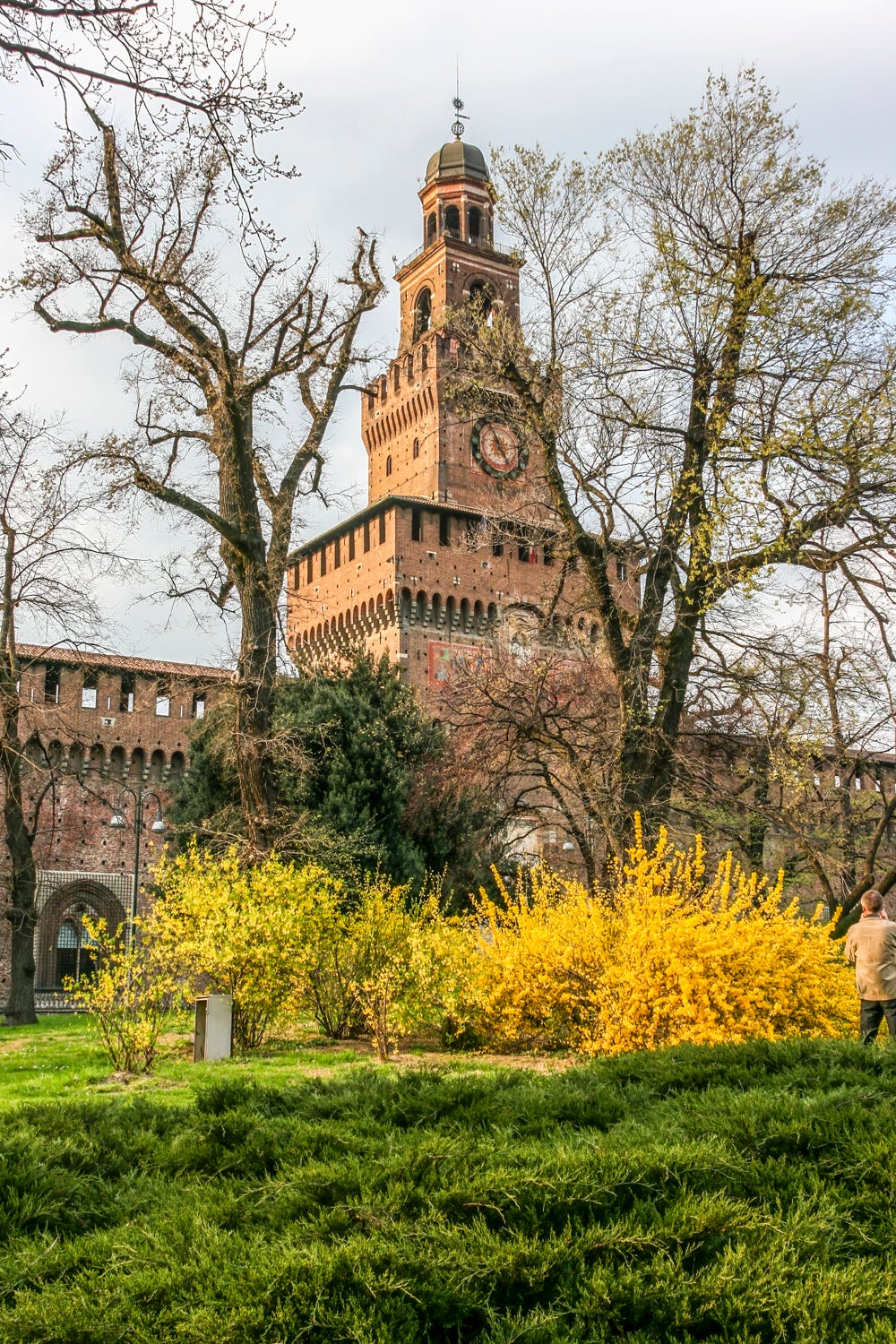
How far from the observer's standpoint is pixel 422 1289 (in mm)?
3898

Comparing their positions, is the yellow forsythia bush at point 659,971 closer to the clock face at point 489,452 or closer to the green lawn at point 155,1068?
the green lawn at point 155,1068

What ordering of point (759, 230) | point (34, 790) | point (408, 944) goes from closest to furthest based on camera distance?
point (408, 944) → point (759, 230) → point (34, 790)

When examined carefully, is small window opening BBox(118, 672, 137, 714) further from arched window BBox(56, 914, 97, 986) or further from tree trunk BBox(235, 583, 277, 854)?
tree trunk BBox(235, 583, 277, 854)

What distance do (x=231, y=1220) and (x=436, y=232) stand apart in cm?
4576

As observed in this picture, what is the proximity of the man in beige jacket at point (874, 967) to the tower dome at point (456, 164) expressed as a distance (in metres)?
42.1

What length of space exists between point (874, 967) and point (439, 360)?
116 ft

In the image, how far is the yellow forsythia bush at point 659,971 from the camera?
9.46m

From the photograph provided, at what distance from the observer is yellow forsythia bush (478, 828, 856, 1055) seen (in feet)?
31.0

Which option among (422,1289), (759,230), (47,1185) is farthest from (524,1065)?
(759,230)

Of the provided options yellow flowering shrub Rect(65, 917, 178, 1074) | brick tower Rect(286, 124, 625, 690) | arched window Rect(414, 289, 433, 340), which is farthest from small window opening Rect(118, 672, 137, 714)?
yellow flowering shrub Rect(65, 917, 178, 1074)

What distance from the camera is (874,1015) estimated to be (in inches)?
376

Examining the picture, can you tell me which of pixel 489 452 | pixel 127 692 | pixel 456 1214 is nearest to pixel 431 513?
pixel 489 452

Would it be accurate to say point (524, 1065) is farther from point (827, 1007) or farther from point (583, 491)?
point (583, 491)

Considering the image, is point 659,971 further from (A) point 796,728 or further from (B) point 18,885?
(B) point 18,885
